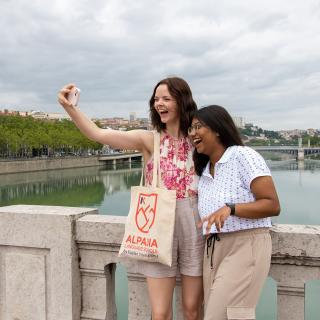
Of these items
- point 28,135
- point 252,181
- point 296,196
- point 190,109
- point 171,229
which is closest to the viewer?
point 252,181

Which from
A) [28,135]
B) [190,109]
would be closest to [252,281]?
[190,109]

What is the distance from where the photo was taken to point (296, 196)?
2650cm

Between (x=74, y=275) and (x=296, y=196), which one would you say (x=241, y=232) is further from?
(x=296, y=196)

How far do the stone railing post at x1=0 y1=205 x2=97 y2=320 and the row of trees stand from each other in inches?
1898

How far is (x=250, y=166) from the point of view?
2.06 meters

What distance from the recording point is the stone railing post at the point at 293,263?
8.19 feet

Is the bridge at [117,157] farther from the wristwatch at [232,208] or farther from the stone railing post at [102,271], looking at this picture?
the wristwatch at [232,208]

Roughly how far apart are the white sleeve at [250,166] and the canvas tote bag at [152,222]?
41 centimetres

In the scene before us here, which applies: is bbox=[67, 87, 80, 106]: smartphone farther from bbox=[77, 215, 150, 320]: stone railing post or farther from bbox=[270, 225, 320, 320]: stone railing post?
bbox=[270, 225, 320, 320]: stone railing post

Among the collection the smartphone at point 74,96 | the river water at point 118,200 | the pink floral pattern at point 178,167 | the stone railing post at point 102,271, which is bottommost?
the river water at point 118,200

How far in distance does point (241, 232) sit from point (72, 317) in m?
1.54

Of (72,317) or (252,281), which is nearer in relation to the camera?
(252,281)

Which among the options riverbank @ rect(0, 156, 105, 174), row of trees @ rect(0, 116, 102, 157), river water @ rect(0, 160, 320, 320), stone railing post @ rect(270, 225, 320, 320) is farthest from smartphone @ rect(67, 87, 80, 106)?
row of trees @ rect(0, 116, 102, 157)

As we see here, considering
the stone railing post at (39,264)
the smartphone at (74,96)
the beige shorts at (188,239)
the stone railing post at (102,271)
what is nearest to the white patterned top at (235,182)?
the beige shorts at (188,239)
